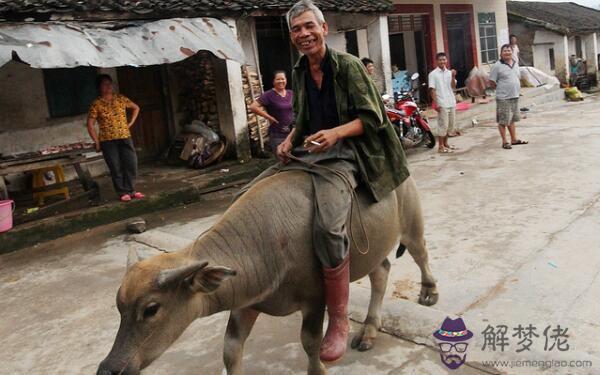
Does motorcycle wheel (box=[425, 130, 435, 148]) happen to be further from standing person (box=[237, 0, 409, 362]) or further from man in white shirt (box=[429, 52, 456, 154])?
standing person (box=[237, 0, 409, 362])

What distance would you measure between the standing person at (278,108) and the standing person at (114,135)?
1.84 meters

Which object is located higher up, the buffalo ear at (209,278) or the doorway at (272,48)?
the doorway at (272,48)

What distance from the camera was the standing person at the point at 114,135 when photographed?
752cm

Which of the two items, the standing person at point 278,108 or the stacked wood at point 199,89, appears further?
the stacked wood at point 199,89

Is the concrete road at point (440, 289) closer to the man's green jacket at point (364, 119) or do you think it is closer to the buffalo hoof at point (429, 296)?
the buffalo hoof at point (429, 296)

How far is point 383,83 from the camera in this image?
13031 millimetres

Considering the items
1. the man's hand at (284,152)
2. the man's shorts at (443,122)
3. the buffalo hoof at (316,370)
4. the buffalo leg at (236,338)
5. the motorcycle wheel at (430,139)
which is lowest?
the buffalo hoof at (316,370)

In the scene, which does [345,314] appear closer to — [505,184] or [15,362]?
[15,362]

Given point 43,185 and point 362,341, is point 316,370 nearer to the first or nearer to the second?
point 362,341

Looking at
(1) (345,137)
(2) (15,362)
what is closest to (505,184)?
(1) (345,137)

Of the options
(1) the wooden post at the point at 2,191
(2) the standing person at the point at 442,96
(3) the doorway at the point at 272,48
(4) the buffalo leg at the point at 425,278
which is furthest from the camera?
(3) the doorway at the point at 272,48

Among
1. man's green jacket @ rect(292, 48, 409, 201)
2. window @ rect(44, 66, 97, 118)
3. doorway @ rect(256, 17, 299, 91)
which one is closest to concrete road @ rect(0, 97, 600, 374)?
man's green jacket @ rect(292, 48, 409, 201)

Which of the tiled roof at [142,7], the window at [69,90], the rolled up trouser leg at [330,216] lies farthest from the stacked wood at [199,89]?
the rolled up trouser leg at [330,216]

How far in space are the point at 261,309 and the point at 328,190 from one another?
0.69m
